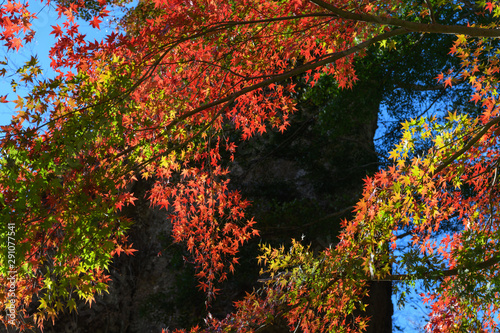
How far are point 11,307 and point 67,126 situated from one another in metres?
1.77

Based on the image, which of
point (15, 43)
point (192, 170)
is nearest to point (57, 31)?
point (15, 43)

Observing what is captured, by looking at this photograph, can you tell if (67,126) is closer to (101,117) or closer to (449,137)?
(101,117)

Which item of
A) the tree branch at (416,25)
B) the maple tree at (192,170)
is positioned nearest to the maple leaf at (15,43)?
the maple tree at (192,170)

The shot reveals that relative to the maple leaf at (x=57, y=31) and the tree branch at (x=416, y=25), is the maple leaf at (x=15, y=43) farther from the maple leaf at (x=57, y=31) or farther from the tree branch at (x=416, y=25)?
the tree branch at (x=416, y=25)

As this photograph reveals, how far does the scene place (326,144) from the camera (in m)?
6.82

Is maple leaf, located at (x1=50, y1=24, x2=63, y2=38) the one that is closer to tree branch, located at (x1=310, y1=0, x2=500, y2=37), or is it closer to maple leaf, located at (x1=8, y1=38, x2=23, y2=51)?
maple leaf, located at (x1=8, y1=38, x2=23, y2=51)

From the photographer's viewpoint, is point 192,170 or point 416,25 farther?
point 192,170

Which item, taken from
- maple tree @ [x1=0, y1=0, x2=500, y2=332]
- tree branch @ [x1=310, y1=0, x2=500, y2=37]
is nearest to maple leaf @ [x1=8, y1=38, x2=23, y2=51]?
maple tree @ [x1=0, y1=0, x2=500, y2=332]

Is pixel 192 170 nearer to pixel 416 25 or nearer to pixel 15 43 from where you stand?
pixel 15 43

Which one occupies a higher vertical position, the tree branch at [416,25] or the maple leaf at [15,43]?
the tree branch at [416,25]

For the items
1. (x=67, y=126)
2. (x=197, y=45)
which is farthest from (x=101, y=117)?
(x=197, y=45)

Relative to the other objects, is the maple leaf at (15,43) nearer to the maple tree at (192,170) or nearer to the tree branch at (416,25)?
the maple tree at (192,170)

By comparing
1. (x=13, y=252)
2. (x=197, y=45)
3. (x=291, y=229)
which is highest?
(x=197, y=45)

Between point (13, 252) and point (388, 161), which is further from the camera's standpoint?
point (388, 161)
